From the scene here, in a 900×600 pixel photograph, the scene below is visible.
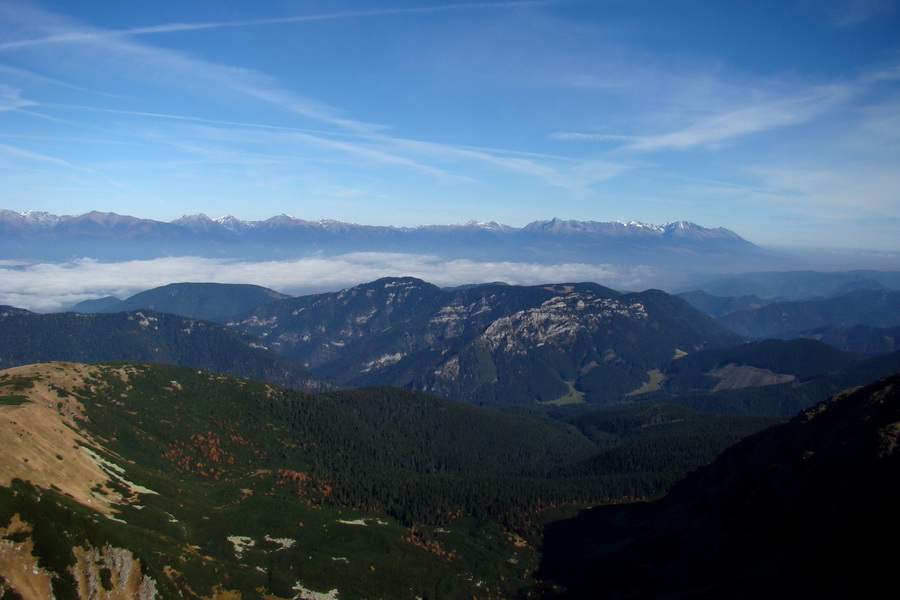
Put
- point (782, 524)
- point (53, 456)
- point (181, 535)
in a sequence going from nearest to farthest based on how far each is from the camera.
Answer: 1. point (782, 524)
2. point (53, 456)
3. point (181, 535)

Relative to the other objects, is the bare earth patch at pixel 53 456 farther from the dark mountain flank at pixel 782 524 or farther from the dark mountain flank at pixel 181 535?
the dark mountain flank at pixel 782 524

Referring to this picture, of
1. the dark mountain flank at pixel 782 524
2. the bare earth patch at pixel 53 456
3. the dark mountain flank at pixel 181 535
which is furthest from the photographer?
the bare earth patch at pixel 53 456

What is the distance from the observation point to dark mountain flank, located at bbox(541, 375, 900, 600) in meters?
83.9

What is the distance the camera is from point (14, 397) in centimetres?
16588

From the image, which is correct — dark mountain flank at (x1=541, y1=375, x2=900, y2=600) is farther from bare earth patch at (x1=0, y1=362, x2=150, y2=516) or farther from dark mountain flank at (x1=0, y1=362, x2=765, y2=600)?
bare earth patch at (x1=0, y1=362, x2=150, y2=516)

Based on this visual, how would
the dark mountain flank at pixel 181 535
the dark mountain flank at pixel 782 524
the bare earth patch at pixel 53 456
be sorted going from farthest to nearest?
the bare earth patch at pixel 53 456
the dark mountain flank at pixel 181 535
the dark mountain flank at pixel 782 524

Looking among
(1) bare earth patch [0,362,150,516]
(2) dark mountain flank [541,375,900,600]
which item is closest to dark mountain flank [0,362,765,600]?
(1) bare earth patch [0,362,150,516]

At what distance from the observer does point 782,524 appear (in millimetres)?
108750

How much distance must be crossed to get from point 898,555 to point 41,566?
128928 mm

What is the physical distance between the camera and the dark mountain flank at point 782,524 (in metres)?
83.9

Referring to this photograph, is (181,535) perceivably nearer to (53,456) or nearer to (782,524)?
(53,456)

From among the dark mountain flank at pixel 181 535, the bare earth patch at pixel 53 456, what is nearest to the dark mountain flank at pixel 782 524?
the dark mountain flank at pixel 181 535

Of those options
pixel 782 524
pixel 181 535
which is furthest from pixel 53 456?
pixel 782 524

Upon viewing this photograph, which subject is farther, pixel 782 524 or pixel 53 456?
pixel 53 456
